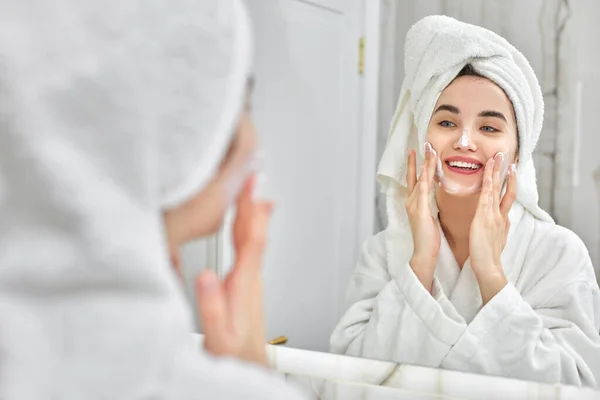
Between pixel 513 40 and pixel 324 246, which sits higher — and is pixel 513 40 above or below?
above

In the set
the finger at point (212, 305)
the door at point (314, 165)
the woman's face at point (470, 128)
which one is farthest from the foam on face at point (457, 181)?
the finger at point (212, 305)

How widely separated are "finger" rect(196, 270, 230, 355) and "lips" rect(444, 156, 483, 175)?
388 millimetres

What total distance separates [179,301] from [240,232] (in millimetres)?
167

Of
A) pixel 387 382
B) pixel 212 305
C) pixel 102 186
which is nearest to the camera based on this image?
pixel 102 186

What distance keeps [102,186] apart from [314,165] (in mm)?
478

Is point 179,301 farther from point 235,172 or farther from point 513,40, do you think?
point 513,40

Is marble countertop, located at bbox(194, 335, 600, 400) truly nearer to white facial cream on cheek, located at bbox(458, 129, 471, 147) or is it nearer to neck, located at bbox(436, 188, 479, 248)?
neck, located at bbox(436, 188, 479, 248)

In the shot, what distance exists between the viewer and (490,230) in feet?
2.93

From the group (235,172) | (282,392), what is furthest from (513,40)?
(282,392)

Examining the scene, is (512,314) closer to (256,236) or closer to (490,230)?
(490,230)

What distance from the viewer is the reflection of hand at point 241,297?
68cm

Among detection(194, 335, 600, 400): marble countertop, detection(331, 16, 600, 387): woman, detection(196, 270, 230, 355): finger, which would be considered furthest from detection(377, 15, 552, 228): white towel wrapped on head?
detection(196, 270, 230, 355): finger

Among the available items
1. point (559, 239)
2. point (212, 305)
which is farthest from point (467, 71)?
point (212, 305)

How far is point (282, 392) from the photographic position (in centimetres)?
62
